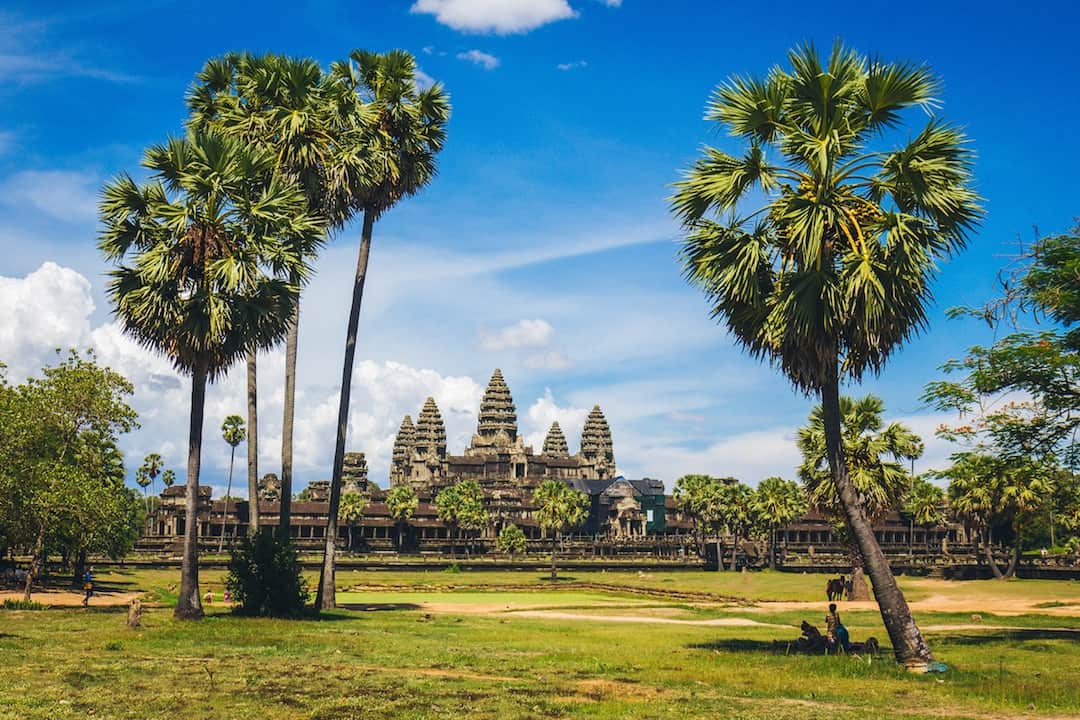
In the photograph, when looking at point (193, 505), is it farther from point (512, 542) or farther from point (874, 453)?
point (512, 542)

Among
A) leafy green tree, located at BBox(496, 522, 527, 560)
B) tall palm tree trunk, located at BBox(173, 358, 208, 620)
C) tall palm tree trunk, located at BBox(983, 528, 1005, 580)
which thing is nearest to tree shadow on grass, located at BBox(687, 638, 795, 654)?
tall palm tree trunk, located at BBox(173, 358, 208, 620)

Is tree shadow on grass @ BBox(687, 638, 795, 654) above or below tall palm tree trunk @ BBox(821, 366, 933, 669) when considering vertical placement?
below

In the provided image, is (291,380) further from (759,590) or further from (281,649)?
(759,590)

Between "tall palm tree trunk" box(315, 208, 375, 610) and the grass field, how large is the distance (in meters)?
2.04

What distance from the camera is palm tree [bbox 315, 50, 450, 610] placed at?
126ft

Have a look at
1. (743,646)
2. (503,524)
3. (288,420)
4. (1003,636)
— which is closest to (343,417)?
(288,420)

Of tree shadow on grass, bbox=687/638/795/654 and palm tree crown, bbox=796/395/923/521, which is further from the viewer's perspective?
palm tree crown, bbox=796/395/923/521

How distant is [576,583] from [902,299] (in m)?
59.3

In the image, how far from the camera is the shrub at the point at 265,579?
1326 inches

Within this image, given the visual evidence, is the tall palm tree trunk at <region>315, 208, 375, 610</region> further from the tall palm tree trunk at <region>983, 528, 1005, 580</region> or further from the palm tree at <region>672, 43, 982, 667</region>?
the tall palm tree trunk at <region>983, 528, 1005, 580</region>

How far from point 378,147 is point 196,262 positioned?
10013mm

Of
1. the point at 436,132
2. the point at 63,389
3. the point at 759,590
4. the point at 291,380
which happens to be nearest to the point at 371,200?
the point at 436,132

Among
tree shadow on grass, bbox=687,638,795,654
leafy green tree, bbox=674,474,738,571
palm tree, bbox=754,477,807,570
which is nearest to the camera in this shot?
tree shadow on grass, bbox=687,638,795,654

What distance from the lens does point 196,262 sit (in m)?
31.9
